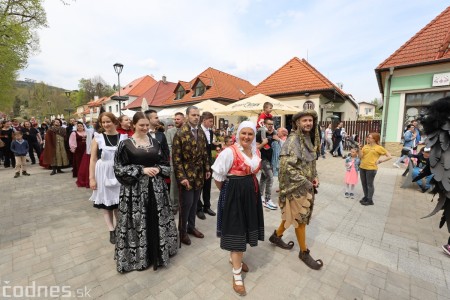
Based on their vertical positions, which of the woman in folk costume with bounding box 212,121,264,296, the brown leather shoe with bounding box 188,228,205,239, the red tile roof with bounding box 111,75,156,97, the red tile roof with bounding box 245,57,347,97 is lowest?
the brown leather shoe with bounding box 188,228,205,239

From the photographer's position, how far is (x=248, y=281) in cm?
261

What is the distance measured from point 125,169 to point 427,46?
49.3 feet

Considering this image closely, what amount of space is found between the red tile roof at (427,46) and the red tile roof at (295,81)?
12.1ft

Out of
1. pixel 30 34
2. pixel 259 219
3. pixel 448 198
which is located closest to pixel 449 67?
pixel 448 198

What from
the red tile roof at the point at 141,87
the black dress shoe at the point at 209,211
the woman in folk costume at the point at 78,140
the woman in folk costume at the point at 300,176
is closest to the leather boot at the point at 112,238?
the black dress shoe at the point at 209,211

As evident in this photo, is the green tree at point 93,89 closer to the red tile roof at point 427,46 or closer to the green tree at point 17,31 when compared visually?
the green tree at point 17,31

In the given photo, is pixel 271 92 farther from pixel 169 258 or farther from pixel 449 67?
pixel 169 258

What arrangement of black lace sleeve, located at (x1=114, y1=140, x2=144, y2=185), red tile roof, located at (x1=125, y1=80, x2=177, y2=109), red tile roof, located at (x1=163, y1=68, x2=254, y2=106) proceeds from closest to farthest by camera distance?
black lace sleeve, located at (x1=114, y1=140, x2=144, y2=185), red tile roof, located at (x1=163, y1=68, x2=254, y2=106), red tile roof, located at (x1=125, y1=80, x2=177, y2=109)

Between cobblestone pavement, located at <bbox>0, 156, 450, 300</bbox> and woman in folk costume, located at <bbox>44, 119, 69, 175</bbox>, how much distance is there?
3.97m

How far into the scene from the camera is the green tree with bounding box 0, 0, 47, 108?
12552mm

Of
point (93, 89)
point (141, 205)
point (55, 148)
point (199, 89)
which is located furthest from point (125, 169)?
point (93, 89)

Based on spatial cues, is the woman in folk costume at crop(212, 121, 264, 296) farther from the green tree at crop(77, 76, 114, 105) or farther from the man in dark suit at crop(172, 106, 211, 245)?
the green tree at crop(77, 76, 114, 105)

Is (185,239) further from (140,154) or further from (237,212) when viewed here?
(140,154)

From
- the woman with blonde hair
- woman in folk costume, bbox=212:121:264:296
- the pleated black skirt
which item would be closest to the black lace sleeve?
woman in folk costume, bbox=212:121:264:296
